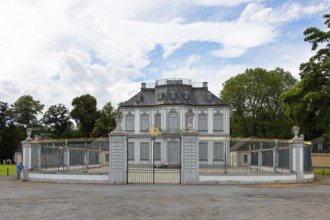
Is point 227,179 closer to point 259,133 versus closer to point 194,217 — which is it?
point 194,217

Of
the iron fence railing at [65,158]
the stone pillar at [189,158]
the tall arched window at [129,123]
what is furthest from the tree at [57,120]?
the stone pillar at [189,158]

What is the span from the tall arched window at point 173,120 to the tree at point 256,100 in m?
12.5

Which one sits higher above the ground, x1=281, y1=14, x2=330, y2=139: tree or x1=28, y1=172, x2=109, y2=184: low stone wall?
x1=281, y1=14, x2=330, y2=139: tree

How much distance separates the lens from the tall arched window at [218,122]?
52750 millimetres

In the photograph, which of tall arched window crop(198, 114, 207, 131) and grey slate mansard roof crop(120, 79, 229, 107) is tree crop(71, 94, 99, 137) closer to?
grey slate mansard roof crop(120, 79, 229, 107)

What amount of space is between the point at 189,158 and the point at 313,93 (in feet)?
41.3

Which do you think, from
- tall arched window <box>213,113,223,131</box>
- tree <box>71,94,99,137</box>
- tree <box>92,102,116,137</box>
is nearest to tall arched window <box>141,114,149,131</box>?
tall arched window <box>213,113,223,131</box>

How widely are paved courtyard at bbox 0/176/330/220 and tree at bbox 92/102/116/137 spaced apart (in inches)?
1865

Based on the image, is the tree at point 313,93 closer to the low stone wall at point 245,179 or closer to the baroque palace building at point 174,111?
the low stone wall at point 245,179

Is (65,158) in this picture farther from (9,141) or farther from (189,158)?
(9,141)

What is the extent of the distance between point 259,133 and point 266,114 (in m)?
2.87

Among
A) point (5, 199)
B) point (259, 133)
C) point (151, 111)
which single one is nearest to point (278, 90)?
point (259, 133)

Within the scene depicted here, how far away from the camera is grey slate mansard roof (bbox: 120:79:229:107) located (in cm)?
5303

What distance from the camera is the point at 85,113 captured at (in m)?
72.8
